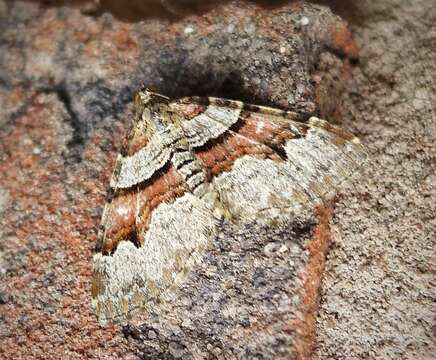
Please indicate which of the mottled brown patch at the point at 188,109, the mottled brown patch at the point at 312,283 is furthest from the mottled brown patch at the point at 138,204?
the mottled brown patch at the point at 312,283

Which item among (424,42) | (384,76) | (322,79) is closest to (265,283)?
(322,79)

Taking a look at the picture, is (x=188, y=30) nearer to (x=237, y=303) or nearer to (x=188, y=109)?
(x=188, y=109)

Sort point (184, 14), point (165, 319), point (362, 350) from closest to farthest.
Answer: point (362, 350), point (165, 319), point (184, 14)

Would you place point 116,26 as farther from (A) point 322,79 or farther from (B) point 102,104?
(A) point 322,79

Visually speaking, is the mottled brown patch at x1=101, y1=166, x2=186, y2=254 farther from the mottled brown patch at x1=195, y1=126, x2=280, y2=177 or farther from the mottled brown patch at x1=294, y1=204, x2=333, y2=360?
the mottled brown patch at x1=294, y1=204, x2=333, y2=360

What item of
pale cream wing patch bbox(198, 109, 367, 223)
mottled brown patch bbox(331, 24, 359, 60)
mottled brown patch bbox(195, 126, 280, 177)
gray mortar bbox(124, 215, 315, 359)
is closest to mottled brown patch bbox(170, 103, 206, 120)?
mottled brown patch bbox(195, 126, 280, 177)

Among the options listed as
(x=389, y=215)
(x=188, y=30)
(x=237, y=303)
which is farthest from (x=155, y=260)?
(x=188, y=30)
